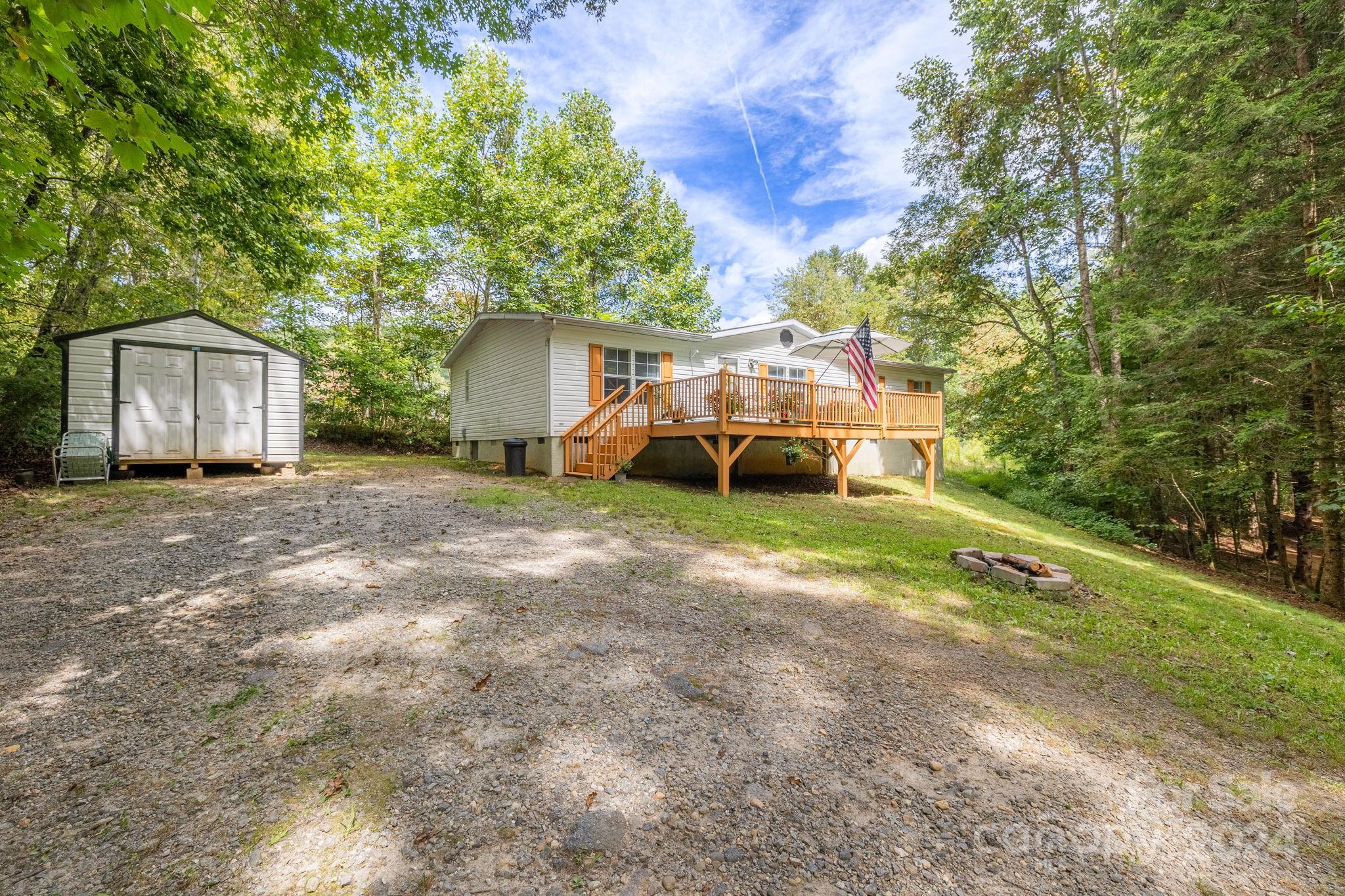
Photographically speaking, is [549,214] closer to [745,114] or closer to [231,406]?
[745,114]

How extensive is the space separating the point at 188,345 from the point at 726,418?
9840 mm

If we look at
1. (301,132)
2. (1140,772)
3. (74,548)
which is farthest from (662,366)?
(1140,772)

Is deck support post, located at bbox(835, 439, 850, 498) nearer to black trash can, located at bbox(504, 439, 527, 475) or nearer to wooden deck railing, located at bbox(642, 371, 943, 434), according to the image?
wooden deck railing, located at bbox(642, 371, 943, 434)

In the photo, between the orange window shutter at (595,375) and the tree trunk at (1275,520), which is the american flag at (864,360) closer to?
→ the orange window shutter at (595,375)

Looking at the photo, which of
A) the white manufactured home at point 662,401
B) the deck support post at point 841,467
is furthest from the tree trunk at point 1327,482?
the deck support post at point 841,467

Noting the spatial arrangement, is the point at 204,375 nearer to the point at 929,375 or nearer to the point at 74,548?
the point at 74,548

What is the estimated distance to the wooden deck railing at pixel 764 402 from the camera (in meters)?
9.62

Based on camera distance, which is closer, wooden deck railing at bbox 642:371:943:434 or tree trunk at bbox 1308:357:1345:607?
tree trunk at bbox 1308:357:1345:607

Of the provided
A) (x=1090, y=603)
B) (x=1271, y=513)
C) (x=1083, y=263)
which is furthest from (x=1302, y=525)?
(x=1090, y=603)

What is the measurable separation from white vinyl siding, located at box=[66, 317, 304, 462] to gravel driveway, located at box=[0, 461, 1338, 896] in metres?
6.35

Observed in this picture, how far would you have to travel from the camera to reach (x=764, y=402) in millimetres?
9945

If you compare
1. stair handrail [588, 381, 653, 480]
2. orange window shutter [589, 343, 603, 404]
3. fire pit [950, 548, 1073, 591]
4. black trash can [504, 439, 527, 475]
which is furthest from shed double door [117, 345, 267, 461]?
fire pit [950, 548, 1073, 591]

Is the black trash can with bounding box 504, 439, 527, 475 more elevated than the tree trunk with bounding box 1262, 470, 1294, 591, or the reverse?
the black trash can with bounding box 504, 439, 527, 475

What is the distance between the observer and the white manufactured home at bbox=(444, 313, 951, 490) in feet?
33.0
